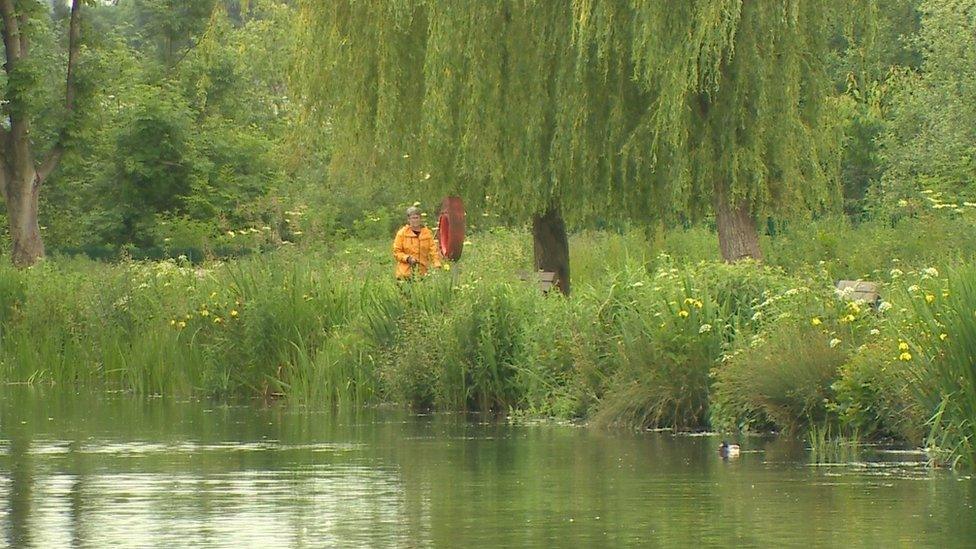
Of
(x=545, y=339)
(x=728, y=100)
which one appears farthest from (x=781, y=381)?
(x=728, y=100)

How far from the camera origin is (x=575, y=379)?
17.8 metres

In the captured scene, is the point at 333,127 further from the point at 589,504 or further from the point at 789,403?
the point at 589,504

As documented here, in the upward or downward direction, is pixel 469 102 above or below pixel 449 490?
above

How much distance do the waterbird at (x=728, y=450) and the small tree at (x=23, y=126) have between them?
30569 mm

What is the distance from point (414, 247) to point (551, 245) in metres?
4.30

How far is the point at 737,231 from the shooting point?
80.5 feet

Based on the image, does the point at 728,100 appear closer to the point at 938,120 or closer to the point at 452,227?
the point at 452,227

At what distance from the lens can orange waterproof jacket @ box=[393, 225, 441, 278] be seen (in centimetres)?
2402

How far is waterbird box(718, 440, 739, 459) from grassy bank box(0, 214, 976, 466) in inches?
44.5

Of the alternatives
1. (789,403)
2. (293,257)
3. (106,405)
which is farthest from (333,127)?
(789,403)

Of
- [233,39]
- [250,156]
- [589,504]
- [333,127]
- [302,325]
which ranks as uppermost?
[233,39]

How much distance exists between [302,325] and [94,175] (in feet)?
96.9

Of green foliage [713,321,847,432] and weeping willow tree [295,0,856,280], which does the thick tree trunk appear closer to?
weeping willow tree [295,0,856,280]

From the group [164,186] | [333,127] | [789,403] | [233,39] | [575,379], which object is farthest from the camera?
[233,39]
